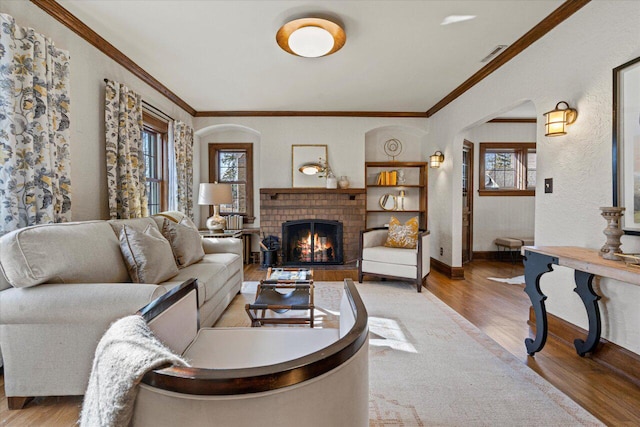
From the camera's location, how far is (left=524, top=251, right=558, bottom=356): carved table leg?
2.17m

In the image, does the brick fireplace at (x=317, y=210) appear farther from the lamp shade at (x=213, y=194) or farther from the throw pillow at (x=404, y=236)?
the throw pillow at (x=404, y=236)

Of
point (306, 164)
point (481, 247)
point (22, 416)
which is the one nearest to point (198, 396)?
point (22, 416)

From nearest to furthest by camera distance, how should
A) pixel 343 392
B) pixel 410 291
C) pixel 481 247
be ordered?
pixel 343 392, pixel 410 291, pixel 481 247

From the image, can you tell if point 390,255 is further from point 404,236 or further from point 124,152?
point 124,152

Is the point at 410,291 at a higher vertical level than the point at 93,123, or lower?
lower

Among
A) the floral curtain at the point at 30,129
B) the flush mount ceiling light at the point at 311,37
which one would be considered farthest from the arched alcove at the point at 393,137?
the floral curtain at the point at 30,129

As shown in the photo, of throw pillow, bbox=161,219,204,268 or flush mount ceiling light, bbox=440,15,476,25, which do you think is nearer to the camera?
flush mount ceiling light, bbox=440,15,476,25

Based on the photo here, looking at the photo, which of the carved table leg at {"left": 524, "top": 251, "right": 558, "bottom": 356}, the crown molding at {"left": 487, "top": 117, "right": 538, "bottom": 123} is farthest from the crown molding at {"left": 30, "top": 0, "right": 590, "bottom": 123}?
the carved table leg at {"left": 524, "top": 251, "right": 558, "bottom": 356}

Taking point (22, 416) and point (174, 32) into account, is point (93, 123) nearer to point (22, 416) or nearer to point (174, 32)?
point (174, 32)

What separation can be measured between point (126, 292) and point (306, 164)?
13.0ft

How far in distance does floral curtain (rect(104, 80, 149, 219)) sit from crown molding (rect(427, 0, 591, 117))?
12.6ft

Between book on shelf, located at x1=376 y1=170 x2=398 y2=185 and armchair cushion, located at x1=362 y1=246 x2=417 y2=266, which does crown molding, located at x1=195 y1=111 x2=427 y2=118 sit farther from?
armchair cushion, located at x1=362 y1=246 x2=417 y2=266

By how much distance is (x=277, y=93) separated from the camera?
436cm

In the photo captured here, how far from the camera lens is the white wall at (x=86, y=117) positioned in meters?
2.57
